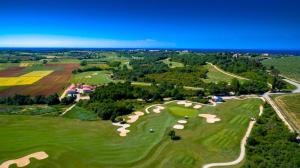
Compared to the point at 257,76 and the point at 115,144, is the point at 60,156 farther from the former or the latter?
the point at 257,76

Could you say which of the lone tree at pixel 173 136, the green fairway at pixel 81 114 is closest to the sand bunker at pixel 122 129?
the green fairway at pixel 81 114

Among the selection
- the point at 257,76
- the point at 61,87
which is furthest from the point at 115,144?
the point at 257,76

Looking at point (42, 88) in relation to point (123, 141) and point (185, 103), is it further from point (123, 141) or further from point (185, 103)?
point (123, 141)

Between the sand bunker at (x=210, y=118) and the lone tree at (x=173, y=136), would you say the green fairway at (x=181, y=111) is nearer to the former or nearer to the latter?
the sand bunker at (x=210, y=118)

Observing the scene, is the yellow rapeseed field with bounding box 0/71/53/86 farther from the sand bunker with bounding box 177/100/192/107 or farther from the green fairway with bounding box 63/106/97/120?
the sand bunker with bounding box 177/100/192/107

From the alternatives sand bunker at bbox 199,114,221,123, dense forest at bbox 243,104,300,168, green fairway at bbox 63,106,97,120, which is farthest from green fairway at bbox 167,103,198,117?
green fairway at bbox 63,106,97,120

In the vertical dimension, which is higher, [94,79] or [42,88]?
[94,79]

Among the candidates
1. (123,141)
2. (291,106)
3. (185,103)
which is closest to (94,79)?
(185,103)

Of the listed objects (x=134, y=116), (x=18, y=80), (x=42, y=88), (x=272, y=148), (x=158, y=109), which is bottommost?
(x=42, y=88)
